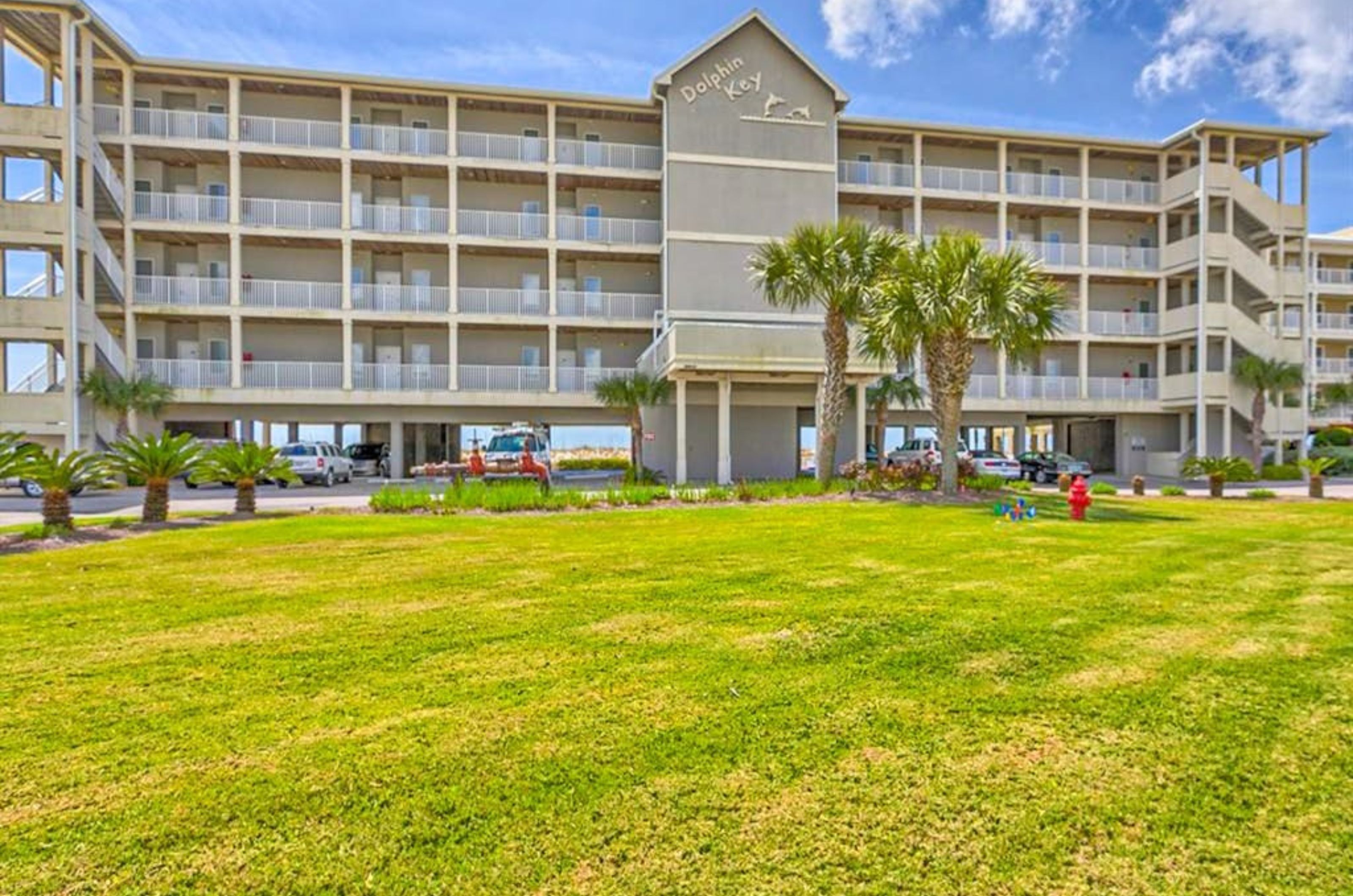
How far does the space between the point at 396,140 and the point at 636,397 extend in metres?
15.4

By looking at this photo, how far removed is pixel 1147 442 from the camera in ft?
118

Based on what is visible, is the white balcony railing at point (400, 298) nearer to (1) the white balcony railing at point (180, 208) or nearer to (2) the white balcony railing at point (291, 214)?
(2) the white balcony railing at point (291, 214)

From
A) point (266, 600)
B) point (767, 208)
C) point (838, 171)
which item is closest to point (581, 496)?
point (266, 600)

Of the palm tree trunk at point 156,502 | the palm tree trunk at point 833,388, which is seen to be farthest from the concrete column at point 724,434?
the palm tree trunk at point 156,502

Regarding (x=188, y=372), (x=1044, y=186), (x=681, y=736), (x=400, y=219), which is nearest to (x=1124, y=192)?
(x=1044, y=186)

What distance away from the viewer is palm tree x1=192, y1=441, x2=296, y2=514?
50.4 ft

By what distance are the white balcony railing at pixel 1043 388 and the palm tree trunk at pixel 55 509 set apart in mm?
33603

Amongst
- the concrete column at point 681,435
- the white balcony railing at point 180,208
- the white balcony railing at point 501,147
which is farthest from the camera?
the white balcony railing at point 501,147

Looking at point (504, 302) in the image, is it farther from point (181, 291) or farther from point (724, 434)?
point (724, 434)

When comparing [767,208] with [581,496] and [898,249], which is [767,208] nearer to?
[898,249]

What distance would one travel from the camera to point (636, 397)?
25.4 metres

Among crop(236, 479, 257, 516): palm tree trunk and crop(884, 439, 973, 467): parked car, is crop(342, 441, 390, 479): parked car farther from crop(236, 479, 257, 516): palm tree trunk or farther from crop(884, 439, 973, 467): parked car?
crop(884, 439, 973, 467): parked car

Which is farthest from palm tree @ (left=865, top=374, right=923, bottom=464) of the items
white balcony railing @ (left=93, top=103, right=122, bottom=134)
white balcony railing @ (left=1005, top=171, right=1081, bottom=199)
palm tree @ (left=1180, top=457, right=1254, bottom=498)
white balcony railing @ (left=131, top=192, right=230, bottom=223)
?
white balcony railing @ (left=93, top=103, right=122, bottom=134)

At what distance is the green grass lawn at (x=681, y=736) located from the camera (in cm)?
279
